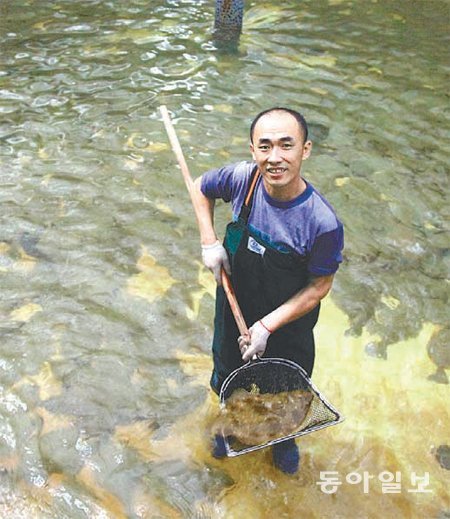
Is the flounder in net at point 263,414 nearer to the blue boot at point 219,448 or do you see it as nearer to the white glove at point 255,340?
the blue boot at point 219,448

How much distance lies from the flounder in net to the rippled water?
30cm

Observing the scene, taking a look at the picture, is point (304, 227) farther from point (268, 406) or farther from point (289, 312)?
point (268, 406)

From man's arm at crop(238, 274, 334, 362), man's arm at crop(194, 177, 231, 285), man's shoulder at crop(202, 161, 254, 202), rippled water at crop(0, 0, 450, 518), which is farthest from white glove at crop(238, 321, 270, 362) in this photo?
rippled water at crop(0, 0, 450, 518)

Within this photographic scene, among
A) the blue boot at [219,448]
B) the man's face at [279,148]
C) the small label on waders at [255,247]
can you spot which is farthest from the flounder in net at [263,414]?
the man's face at [279,148]

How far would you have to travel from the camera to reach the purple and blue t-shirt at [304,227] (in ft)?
6.83

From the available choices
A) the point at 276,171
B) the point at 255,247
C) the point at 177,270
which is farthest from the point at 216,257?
the point at 177,270

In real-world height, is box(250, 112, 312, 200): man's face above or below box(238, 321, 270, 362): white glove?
above

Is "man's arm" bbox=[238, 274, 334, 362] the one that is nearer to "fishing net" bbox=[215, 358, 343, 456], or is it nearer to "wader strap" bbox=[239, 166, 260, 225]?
"fishing net" bbox=[215, 358, 343, 456]

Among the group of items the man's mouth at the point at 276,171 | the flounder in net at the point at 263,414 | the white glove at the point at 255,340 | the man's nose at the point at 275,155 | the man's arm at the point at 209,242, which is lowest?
the flounder in net at the point at 263,414

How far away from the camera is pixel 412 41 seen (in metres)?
7.66

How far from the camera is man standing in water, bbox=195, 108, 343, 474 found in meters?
2.07

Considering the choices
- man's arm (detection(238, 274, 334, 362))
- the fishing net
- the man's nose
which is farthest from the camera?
the fishing net

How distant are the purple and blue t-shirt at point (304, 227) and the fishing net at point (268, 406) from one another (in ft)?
1.74

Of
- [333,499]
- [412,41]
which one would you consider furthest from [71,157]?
[412,41]
